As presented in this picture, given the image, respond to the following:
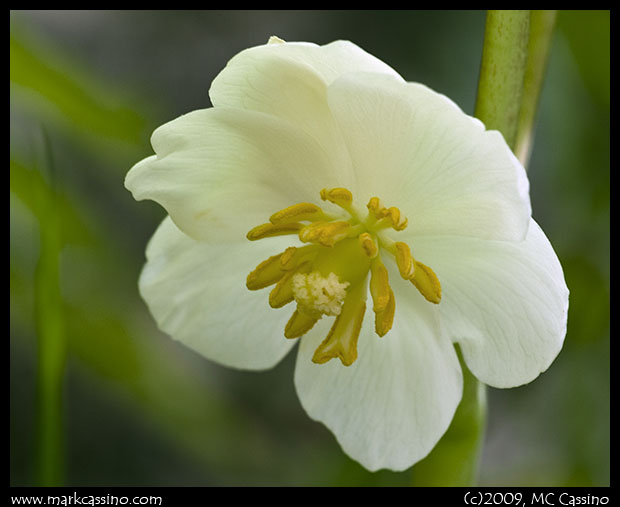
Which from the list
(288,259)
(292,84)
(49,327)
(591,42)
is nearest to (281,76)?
(292,84)

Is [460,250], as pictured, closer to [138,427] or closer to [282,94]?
[282,94]

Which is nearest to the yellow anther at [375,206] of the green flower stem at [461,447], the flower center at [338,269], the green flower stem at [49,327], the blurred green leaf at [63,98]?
the flower center at [338,269]

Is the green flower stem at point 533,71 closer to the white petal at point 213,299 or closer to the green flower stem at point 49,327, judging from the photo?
the white petal at point 213,299

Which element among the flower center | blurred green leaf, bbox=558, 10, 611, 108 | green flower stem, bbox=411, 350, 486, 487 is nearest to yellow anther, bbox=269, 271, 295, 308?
the flower center

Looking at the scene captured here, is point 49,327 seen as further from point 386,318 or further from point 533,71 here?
point 533,71

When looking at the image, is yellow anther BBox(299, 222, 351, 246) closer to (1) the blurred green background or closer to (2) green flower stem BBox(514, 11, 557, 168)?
(2) green flower stem BBox(514, 11, 557, 168)
